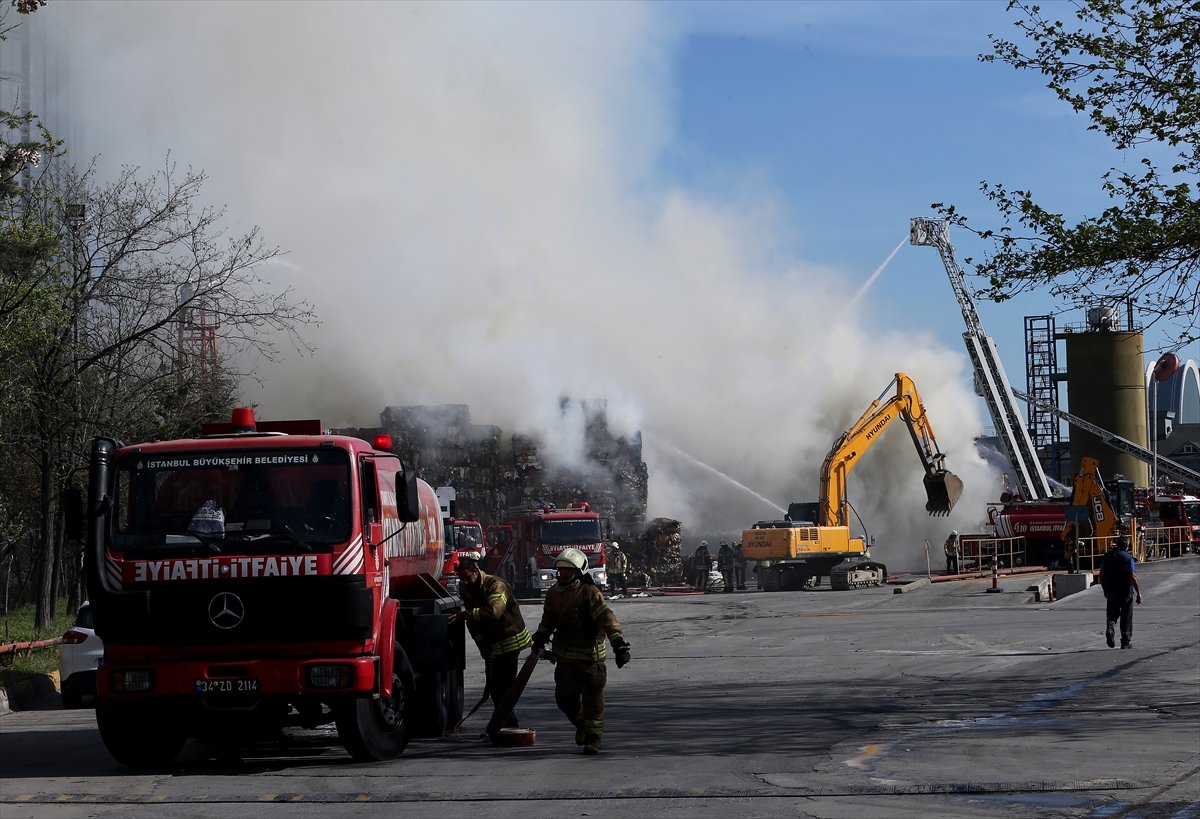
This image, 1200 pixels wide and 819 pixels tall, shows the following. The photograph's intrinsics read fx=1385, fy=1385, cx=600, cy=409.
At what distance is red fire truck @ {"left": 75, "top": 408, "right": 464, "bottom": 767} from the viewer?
398 inches

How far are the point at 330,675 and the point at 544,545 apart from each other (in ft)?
89.0

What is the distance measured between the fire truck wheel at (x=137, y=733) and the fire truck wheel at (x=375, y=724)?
137 centimetres

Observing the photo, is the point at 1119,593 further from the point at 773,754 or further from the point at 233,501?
the point at 233,501

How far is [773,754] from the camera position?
1104 cm

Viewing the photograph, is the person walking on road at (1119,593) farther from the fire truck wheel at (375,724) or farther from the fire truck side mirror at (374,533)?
the fire truck side mirror at (374,533)

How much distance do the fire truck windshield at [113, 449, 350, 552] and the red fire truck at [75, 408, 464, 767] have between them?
0.03 feet

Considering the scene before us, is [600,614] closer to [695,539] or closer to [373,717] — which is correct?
[373,717]

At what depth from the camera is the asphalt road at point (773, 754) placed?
892 centimetres

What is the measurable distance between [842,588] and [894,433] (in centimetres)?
2606

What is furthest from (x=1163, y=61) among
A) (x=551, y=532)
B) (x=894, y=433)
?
(x=894, y=433)

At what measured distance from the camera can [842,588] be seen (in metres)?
38.7

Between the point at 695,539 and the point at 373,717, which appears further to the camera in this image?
the point at 695,539

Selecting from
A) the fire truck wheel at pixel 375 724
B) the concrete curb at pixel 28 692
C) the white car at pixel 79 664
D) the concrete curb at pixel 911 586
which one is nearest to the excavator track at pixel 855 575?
the concrete curb at pixel 911 586

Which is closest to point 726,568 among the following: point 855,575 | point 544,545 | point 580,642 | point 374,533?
point 855,575
